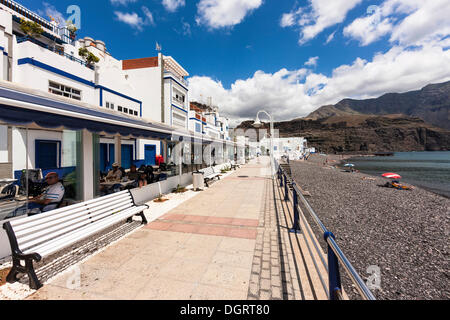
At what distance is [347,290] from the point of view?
122 inches

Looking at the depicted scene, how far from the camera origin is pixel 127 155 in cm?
1664

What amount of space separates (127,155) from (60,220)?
1478cm

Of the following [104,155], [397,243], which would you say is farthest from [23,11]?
[397,243]

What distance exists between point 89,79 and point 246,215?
15439 millimetres

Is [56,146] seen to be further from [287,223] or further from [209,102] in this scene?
[209,102]

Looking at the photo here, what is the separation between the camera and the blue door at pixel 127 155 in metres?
16.2

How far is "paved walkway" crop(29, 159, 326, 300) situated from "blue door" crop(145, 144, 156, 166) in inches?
594

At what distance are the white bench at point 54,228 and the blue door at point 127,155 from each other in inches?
519

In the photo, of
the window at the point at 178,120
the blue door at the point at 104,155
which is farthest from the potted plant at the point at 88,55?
the window at the point at 178,120

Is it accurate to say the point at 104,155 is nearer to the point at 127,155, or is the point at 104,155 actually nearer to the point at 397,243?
the point at 127,155

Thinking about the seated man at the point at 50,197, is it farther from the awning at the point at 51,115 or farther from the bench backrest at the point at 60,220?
the awning at the point at 51,115

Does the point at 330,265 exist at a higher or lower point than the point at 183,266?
higher

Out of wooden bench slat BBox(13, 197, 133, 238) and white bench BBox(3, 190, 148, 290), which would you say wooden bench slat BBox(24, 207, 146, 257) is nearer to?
white bench BBox(3, 190, 148, 290)

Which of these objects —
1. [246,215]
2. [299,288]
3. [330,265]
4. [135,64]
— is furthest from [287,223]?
[135,64]
